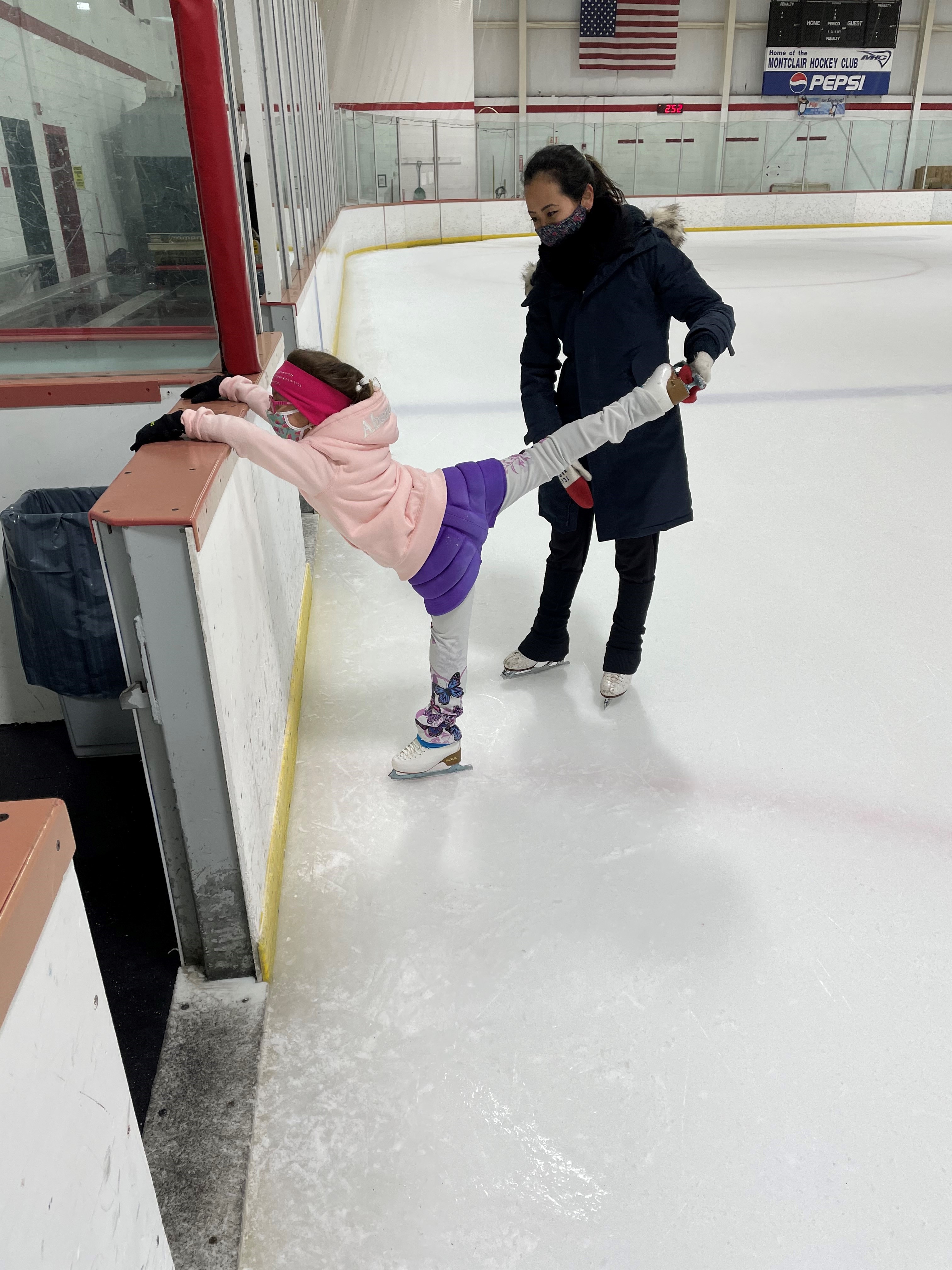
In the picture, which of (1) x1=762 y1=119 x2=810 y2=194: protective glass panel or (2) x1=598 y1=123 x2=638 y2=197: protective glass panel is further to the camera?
(1) x1=762 y1=119 x2=810 y2=194: protective glass panel

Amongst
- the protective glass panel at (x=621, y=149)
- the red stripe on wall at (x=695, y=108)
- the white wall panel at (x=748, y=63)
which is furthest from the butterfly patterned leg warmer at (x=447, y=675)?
the white wall panel at (x=748, y=63)

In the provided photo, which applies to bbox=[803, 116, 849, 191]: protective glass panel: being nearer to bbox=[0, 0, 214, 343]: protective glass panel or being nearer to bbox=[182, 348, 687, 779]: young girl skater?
bbox=[0, 0, 214, 343]: protective glass panel

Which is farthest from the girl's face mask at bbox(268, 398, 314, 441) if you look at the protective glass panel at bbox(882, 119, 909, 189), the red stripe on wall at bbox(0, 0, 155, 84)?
the protective glass panel at bbox(882, 119, 909, 189)

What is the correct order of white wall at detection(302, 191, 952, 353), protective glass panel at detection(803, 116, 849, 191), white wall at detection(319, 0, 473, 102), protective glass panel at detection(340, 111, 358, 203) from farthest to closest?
protective glass panel at detection(803, 116, 849, 191) → white wall at detection(319, 0, 473, 102) → white wall at detection(302, 191, 952, 353) → protective glass panel at detection(340, 111, 358, 203)

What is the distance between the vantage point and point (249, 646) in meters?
1.50

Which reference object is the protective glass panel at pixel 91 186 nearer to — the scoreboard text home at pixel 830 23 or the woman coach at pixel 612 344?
the woman coach at pixel 612 344

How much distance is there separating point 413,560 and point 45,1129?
1.14 meters

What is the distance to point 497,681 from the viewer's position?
2.30 m

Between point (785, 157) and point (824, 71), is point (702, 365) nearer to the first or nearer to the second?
point (785, 157)

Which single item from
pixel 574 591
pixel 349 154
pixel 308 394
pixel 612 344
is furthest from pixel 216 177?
pixel 349 154

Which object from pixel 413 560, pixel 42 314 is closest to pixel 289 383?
pixel 413 560

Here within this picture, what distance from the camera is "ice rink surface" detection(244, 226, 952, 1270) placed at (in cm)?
110

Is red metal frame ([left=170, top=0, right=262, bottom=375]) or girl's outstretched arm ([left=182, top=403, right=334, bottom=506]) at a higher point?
red metal frame ([left=170, top=0, right=262, bottom=375])

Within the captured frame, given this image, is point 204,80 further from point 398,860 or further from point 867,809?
point 867,809
